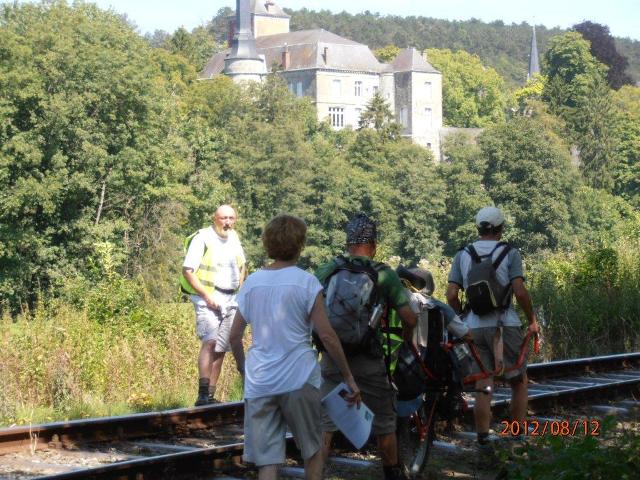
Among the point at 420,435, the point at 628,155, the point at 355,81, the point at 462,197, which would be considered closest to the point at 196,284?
the point at 420,435

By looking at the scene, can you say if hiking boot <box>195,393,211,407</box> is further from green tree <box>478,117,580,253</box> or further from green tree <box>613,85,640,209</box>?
green tree <box>613,85,640,209</box>

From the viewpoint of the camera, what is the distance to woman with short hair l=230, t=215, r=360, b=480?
595 centimetres

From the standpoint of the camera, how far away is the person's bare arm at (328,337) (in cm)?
598

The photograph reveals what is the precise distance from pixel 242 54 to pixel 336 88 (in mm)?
15878

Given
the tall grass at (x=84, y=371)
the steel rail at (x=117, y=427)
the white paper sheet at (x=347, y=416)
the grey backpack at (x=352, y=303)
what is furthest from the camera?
the tall grass at (x=84, y=371)

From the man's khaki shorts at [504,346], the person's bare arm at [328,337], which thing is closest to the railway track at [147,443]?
the man's khaki shorts at [504,346]

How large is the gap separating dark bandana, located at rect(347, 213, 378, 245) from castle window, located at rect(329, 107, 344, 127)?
6915 inches

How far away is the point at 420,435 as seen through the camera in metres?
7.66

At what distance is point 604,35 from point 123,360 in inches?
6130

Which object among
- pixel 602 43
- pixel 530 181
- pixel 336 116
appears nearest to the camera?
pixel 530 181

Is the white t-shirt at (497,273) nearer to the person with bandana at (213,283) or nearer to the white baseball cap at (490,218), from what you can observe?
the white baseball cap at (490,218)

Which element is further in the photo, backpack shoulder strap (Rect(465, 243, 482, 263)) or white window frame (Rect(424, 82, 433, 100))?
white window frame (Rect(424, 82, 433, 100))

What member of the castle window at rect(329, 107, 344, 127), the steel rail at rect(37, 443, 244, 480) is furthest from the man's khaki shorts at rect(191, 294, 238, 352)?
the castle window at rect(329, 107, 344, 127)

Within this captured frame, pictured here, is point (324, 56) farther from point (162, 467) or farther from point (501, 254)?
point (162, 467)
